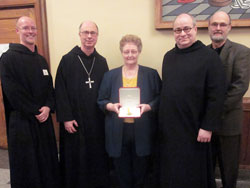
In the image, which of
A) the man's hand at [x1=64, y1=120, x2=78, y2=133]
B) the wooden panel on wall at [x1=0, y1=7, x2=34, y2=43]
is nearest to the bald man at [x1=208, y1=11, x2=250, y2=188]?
the man's hand at [x1=64, y1=120, x2=78, y2=133]

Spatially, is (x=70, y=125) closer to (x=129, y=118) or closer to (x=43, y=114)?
(x=43, y=114)

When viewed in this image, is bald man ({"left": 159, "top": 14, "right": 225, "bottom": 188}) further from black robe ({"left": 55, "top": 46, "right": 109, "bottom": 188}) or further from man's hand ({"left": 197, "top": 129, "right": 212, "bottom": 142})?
black robe ({"left": 55, "top": 46, "right": 109, "bottom": 188})

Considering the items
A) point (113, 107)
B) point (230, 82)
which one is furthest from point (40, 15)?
point (230, 82)

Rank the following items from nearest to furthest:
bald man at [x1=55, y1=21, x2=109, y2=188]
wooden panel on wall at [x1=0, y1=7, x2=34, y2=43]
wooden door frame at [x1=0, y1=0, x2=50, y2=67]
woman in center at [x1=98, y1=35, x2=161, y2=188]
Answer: woman in center at [x1=98, y1=35, x2=161, y2=188], bald man at [x1=55, y1=21, x2=109, y2=188], wooden door frame at [x1=0, y1=0, x2=50, y2=67], wooden panel on wall at [x1=0, y1=7, x2=34, y2=43]

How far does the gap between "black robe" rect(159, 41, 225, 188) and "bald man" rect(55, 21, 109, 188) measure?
68 centimetres

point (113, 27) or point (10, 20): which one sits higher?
point (10, 20)

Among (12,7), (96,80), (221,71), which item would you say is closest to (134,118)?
(96,80)

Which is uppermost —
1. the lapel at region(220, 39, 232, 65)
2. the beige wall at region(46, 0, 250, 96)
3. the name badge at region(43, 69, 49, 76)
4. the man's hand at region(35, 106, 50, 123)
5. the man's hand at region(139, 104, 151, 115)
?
the beige wall at region(46, 0, 250, 96)

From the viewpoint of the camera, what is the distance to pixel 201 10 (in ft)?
7.66

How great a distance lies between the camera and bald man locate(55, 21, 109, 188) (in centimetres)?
199

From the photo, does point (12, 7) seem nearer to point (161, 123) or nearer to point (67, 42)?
point (67, 42)

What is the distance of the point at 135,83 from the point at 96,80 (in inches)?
16.5

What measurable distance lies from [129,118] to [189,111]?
544 mm

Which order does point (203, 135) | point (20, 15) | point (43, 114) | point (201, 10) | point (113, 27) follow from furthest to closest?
point (20, 15), point (113, 27), point (201, 10), point (43, 114), point (203, 135)
